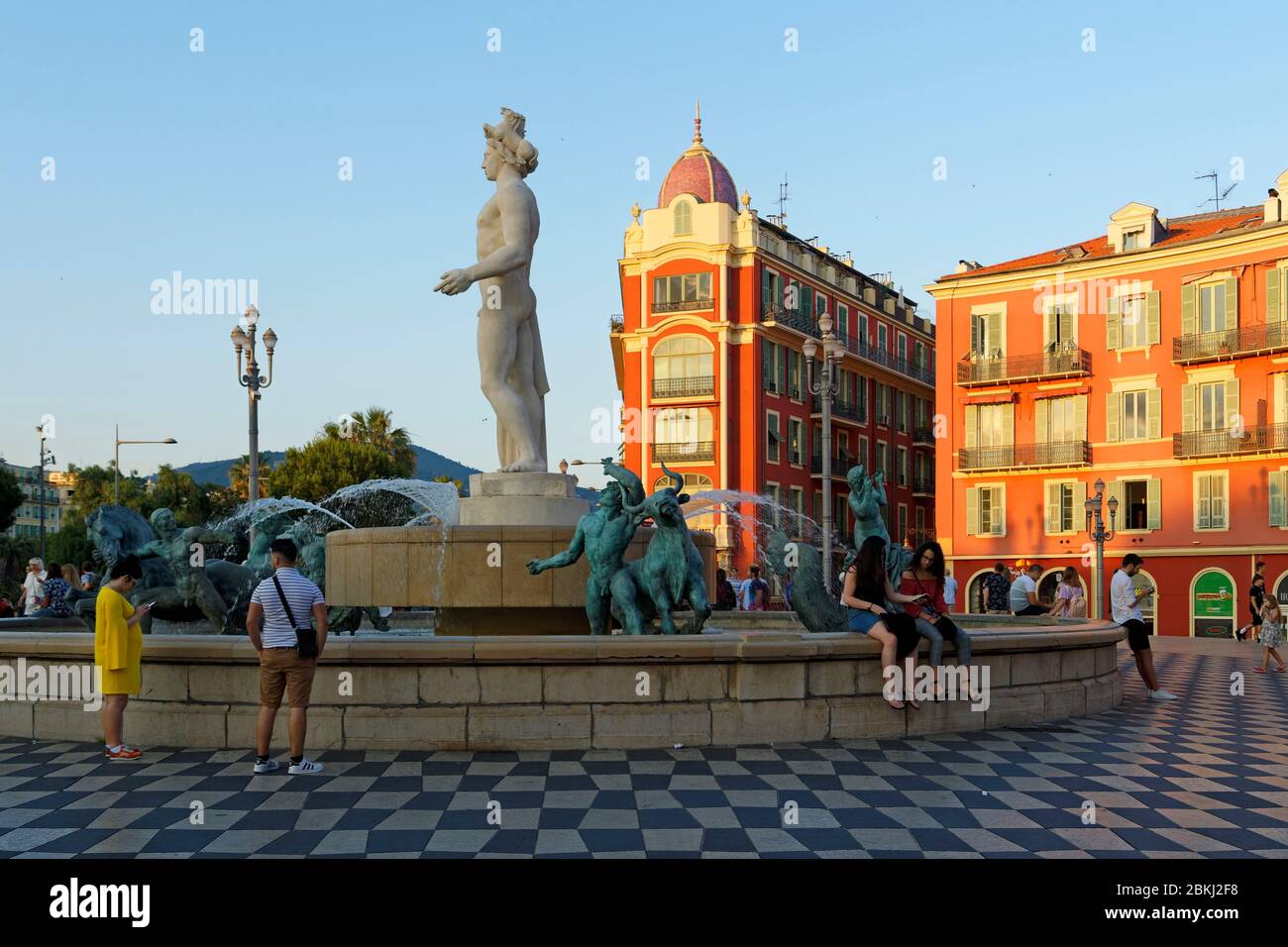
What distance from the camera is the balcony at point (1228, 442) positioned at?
1282 inches

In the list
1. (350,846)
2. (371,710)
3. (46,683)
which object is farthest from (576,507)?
(350,846)

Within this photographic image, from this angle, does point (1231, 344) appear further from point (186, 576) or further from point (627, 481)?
point (186, 576)

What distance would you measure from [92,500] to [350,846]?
2655 inches

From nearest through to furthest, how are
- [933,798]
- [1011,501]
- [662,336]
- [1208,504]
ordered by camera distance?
1. [933,798]
2. [1208,504]
3. [1011,501]
4. [662,336]

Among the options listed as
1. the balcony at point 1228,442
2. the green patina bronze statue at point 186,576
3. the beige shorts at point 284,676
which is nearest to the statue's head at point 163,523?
the green patina bronze statue at point 186,576

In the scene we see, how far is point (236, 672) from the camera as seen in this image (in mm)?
7379

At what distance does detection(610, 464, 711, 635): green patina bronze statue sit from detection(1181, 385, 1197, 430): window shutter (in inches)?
1244

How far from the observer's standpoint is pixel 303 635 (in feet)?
21.5

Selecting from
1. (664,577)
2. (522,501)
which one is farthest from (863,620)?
(522,501)

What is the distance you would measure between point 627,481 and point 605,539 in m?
0.51

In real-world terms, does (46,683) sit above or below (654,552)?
below

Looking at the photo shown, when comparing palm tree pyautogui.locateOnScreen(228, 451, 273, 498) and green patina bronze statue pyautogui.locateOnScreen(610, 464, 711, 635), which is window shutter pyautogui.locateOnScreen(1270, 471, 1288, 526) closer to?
green patina bronze statue pyautogui.locateOnScreen(610, 464, 711, 635)

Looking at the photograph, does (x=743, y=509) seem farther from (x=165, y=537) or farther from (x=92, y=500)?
(x=92, y=500)

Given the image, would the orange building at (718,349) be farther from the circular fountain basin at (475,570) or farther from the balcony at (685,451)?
the circular fountain basin at (475,570)
